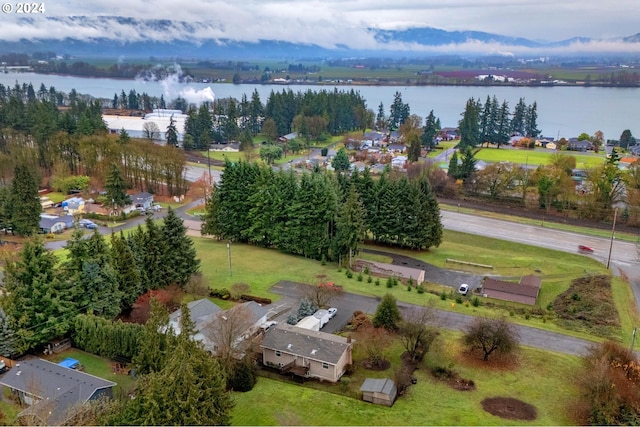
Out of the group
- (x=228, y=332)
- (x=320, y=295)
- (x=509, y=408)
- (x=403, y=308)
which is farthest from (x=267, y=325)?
(x=509, y=408)

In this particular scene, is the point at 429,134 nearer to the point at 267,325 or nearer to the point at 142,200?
the point at 142,200

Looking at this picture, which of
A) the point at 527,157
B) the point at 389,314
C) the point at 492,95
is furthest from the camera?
the point at 492,95

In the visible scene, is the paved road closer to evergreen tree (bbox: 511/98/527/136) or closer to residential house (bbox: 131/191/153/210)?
residential house (bbox: 131/191/153/210)

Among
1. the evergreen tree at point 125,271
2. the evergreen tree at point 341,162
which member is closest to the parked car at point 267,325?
the evergreen tree at point 125,271

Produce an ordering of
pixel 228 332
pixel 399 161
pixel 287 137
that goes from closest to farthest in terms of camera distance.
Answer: pixel 228 332 → pixel 399 161 → pixel 287 137

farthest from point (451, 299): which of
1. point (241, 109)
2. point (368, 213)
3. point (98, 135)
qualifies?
point (241, 109)

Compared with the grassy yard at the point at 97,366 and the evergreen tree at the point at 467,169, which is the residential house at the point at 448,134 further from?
the grassy yard at the point at 97,366

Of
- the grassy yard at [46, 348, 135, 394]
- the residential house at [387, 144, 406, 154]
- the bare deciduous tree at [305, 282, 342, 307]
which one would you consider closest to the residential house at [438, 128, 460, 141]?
the residential house at [387, 144, 406, 154]

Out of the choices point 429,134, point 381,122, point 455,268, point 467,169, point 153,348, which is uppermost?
point 381,122
